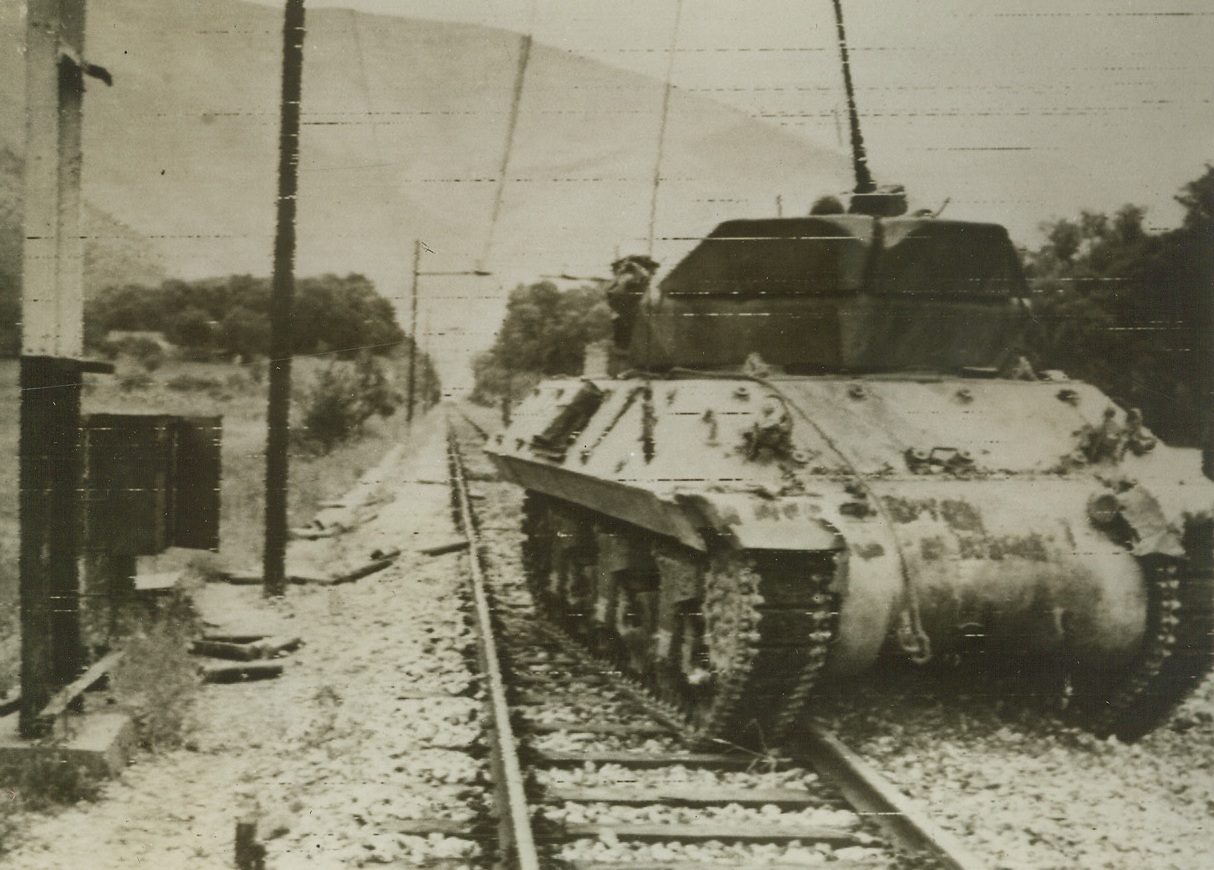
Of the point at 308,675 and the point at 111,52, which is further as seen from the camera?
the point at 308,675

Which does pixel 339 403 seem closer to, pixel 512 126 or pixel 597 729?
pixel 512 126

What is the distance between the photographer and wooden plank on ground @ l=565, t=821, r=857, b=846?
4473mm

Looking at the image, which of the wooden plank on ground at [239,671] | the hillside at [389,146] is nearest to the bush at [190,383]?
the hillside at [389,146]

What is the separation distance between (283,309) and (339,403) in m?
2.57

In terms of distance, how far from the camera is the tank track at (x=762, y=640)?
205 inches

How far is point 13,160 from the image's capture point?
5.03m

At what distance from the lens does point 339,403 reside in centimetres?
998

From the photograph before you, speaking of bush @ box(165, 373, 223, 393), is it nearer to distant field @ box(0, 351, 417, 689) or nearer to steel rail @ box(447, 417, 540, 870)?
distant field @ box(0, 351, 417, 689)

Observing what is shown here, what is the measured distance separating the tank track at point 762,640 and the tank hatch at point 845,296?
1.90 m

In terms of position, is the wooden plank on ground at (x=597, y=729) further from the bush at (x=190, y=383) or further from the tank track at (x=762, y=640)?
the bush at (x=190, y=383)

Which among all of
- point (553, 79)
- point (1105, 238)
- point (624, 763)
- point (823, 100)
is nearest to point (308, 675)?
point (624, 763)

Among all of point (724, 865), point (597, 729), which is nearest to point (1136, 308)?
point (597, 729)

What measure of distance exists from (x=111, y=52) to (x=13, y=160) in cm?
87

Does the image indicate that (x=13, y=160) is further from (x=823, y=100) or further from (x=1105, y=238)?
(x=1105, y=238)
